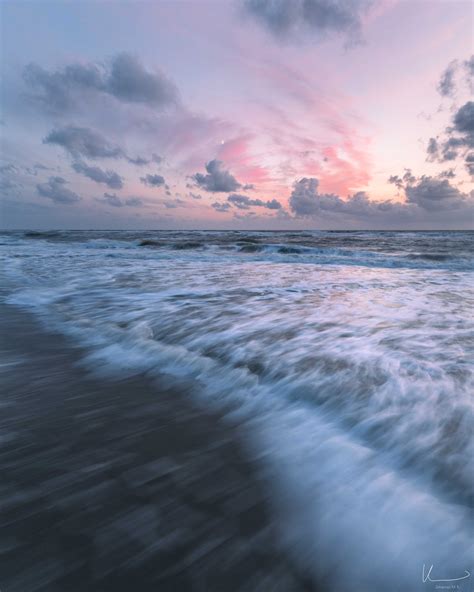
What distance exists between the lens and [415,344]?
3168mm

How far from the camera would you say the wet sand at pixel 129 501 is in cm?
107

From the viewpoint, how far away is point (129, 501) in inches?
53.6

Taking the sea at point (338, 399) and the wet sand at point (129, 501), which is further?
the sea at point (338, 399)

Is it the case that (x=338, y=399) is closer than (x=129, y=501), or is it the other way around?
(x=129, y=501)

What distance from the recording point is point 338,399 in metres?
2.24

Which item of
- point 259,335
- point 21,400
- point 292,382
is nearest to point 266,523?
point 292,382

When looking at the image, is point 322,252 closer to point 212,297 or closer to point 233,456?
point 212,297

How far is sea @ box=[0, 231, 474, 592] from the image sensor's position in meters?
1.21

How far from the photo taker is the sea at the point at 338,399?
1212 mm

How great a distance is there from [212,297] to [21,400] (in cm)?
376

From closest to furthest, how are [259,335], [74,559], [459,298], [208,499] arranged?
[74,559]
[208,499]
[259,335]
[459,298]

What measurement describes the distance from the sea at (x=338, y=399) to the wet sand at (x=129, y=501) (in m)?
0.17

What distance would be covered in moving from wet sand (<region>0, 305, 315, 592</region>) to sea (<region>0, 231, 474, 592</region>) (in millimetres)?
167

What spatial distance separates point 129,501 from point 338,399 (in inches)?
58.4
